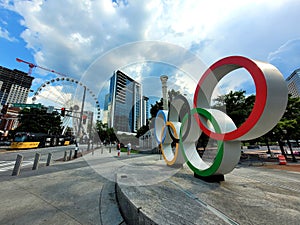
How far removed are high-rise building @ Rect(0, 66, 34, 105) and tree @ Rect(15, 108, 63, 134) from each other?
284ft

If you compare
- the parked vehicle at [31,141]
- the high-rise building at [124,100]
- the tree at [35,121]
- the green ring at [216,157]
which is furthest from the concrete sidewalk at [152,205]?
the tree at [35,121]

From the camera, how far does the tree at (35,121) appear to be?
112 feet

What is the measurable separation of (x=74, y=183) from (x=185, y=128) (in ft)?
16.6

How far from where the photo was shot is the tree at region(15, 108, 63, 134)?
3422 cm

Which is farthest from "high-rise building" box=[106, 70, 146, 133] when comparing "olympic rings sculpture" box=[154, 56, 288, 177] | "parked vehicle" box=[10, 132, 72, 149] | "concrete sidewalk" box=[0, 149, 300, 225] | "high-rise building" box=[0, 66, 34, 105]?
"high-rise building" box=[0, 66, 34, 105]

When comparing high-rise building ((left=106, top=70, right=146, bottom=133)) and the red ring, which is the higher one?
high-rise building ((left=106, top=70, right=146, bottom=133))

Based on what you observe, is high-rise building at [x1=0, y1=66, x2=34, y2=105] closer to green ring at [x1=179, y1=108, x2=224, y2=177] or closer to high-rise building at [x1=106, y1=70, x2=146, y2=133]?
high-rise building at [x1=106, y1=70, x2=146, y2=133]

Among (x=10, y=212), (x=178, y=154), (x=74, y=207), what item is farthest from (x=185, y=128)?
(x=10, y=212)

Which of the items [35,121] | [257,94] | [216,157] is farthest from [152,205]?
[35,121]

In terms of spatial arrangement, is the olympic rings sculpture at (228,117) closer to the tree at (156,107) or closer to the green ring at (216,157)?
the green ring at (216,157)

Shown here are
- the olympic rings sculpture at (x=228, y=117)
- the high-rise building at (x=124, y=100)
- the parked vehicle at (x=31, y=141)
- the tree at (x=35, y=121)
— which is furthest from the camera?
the tree at (x=35, y=121)

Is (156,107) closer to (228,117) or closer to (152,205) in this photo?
(228,117)

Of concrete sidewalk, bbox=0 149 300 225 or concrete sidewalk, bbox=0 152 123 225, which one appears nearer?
concrete sidewalk, bbox=0 149 300 225

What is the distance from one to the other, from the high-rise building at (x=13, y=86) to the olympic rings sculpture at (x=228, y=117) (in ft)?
429
